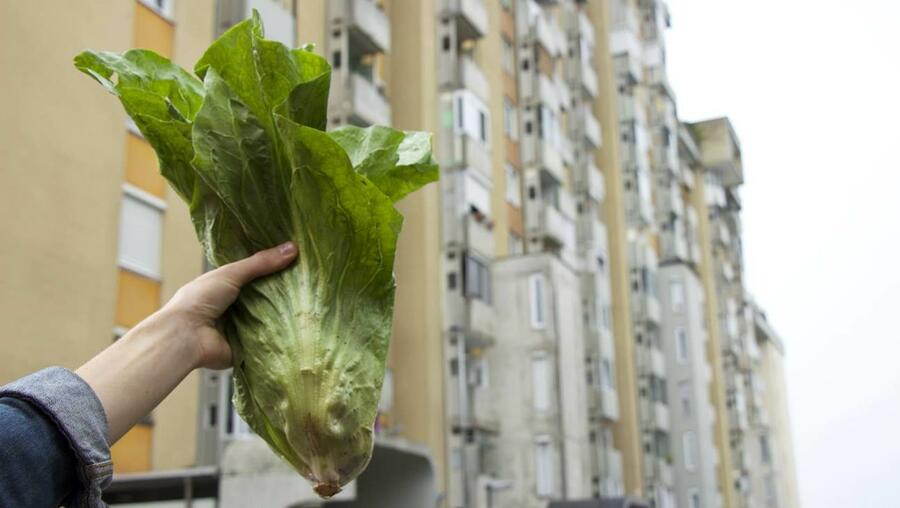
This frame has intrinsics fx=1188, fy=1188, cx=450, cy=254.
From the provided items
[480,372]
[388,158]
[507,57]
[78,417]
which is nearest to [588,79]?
[507,57]

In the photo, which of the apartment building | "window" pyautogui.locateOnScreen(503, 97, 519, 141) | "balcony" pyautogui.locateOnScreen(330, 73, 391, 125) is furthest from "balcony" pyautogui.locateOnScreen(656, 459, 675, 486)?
"balcony" pyautogui.locateOnScreen(330, 73, 391, 125)

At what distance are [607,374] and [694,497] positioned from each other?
39.5ft

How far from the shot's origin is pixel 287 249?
247 centimetres

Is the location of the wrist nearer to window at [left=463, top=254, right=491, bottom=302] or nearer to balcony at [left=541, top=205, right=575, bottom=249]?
window at [left=463, top=254, right=491, bottom=302]

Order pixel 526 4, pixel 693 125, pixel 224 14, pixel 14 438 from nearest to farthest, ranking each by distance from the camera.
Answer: pixel 14 438 < pixel 224 14 < pixel 526 4 < pixel 693 125

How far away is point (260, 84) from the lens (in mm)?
2484

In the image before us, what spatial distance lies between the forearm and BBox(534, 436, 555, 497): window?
2932 cm

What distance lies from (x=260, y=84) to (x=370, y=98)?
75.8 feet

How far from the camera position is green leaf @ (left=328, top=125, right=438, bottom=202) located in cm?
276

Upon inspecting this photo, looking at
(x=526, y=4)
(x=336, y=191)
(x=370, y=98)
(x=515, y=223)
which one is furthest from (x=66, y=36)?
(x=526, y=4)

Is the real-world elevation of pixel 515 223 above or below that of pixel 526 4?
below

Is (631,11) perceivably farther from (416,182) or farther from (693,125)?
(416,182)

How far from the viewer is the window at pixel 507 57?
1395 inches

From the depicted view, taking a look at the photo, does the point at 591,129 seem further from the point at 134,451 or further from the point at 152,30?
the point at 134,451
